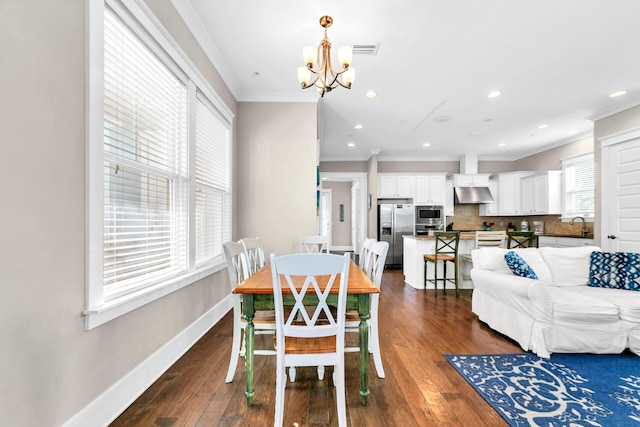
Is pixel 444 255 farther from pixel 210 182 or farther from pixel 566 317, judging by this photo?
pixel 210 182

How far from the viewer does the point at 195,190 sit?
271cm

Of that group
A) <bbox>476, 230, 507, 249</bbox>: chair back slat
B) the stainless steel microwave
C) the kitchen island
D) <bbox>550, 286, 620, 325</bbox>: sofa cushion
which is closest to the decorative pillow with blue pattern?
<bbox>550, 286, 620, 325</bbox>: sofa cushion

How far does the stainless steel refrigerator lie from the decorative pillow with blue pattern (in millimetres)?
4091

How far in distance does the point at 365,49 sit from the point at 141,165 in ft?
7.66

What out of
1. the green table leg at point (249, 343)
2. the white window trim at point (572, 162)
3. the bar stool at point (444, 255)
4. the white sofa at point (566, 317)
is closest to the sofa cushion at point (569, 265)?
the white sofa at point (566, 317)

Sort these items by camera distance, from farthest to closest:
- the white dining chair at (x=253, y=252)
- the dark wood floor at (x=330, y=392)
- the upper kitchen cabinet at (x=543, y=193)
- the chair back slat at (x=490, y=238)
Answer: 1. the upper kitchen cabinet at (x=543, y=193)
2. the chair back slat at (x=490, y=238)
3. the white dining chair at (x=253, y=252)
4. the dark wood floor at (x=330, y=392)

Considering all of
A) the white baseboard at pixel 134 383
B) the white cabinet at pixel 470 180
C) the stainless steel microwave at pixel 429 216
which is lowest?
the white baseboard at pixel 134 383

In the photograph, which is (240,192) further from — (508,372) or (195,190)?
(508,372)

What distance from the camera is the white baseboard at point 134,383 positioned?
4.73ft

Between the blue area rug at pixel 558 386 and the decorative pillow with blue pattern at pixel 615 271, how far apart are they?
0.77 meters

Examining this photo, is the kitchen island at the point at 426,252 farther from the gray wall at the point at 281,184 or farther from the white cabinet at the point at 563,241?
the white cabinet at the point at 563,241

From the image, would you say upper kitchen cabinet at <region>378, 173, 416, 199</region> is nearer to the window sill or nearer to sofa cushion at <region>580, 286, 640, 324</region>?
sofa cushion at <region>580, 286, 640, 324</region>

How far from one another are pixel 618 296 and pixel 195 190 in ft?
13.0

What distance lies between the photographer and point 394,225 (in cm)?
709
